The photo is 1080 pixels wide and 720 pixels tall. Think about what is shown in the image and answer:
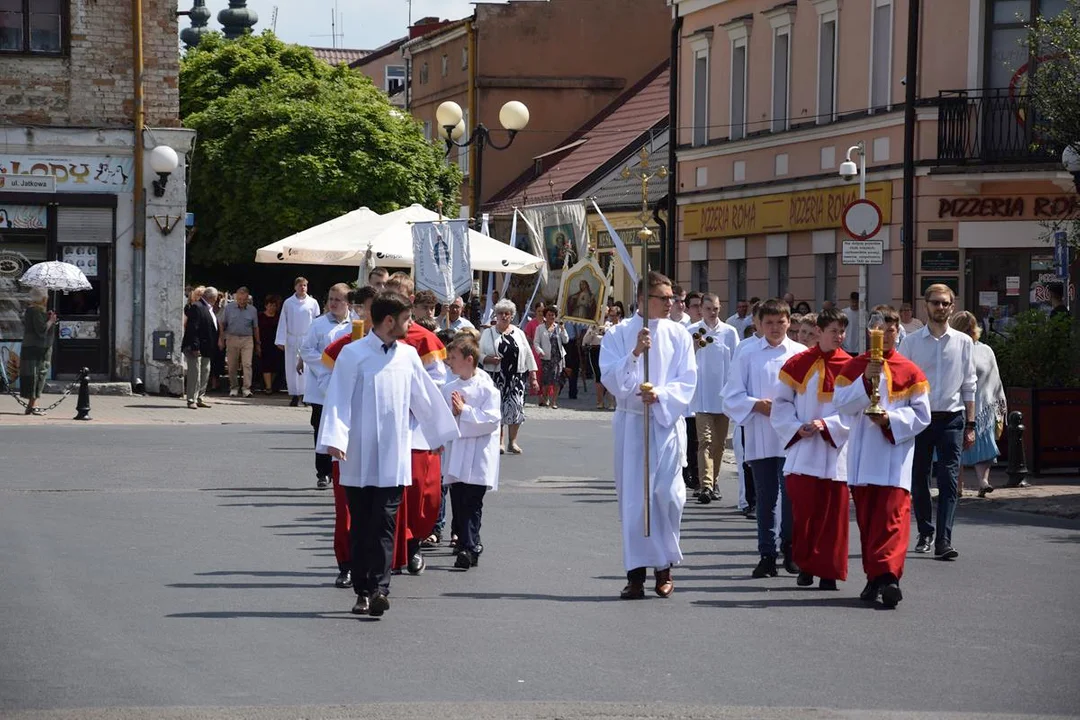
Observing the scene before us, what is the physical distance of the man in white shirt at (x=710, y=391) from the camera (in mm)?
17516

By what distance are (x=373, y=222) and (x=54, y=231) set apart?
488 centimetres

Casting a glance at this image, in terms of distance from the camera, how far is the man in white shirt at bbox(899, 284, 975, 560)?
13531 millimetres

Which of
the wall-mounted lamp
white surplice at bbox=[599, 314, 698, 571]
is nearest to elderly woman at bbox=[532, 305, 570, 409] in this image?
the wall-mounted lamp

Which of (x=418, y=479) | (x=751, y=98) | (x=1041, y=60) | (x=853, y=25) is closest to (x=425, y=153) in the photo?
(x=751, y=98)

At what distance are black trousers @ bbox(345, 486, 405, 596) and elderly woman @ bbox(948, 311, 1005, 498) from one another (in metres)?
6.92

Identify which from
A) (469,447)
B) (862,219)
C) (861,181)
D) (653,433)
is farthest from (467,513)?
(861,181)

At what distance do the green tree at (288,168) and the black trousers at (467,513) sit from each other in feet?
83.2

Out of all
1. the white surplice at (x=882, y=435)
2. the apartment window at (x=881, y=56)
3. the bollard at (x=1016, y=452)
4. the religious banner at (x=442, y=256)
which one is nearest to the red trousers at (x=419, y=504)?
the white surplice at (x=882, y=435)

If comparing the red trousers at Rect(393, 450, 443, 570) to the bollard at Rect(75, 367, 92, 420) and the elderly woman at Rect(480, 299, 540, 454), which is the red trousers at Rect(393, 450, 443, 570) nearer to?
the elderly woman at Rect(480, 299, 540, 454)

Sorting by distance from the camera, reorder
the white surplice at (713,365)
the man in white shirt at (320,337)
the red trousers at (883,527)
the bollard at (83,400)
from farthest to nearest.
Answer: the bollard at (83,400)
the white surplice at (713,365)
the man in white shirt at (320,337)
the red trousers at (883,527)

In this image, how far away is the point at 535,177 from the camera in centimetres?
5700

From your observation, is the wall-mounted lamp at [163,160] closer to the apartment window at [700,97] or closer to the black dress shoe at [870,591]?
the apartment window at [700,97]

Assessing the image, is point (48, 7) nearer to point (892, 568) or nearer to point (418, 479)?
point (418, 479)

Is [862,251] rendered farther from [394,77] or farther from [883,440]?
[394,77]
